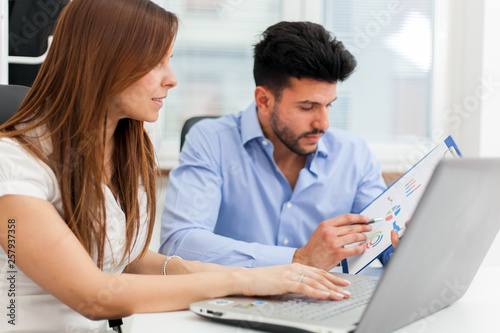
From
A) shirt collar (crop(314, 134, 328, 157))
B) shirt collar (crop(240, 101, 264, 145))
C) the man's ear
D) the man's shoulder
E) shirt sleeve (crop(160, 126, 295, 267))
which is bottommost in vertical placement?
shirt sleeve (crop(160, 126, 295, 267))

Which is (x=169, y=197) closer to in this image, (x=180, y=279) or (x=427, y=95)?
(x=180, y=279)

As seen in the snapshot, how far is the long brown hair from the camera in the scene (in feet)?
2.75

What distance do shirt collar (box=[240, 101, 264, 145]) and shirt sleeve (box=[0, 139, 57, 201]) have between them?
30.2 inches

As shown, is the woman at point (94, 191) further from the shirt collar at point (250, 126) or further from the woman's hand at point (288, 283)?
the shirt collar at point (250, 126)

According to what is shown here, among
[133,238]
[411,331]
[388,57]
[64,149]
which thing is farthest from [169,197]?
[388,57]

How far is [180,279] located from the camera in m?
0.74

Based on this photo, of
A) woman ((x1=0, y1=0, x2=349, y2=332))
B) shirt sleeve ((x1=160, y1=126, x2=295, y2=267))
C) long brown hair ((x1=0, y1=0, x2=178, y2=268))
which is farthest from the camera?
shirt sleeve ((x1=160, y1=126, x2=295, y2=267))

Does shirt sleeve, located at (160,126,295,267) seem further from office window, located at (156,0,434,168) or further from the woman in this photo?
office window, located at (156,0,434,168)

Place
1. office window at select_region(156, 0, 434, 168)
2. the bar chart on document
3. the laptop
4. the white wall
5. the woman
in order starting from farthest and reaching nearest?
office window at select_region(156, 0, 434, 168)
the white wall
the bar chart on document
the woman
the laptop

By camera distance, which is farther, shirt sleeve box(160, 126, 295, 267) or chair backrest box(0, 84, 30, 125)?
shirt sleeve box(160, 126, 295, 267)

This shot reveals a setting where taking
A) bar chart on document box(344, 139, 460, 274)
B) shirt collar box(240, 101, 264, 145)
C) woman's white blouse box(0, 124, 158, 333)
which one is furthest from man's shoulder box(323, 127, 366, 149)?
woman's white blouse box(0, 124, 158, 333)

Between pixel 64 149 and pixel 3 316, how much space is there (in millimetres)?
293

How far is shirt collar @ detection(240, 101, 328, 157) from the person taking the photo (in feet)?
4.93

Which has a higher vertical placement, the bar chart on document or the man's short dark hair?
the man's short dark hair
